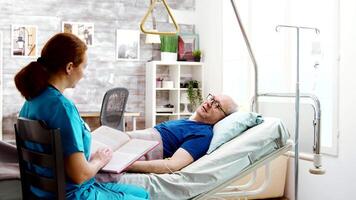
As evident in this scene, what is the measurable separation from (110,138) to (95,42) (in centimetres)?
335

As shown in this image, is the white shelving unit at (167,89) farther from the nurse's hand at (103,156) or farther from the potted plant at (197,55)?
the nurse's hand at (103,156)

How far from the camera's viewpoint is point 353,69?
3.16 meters

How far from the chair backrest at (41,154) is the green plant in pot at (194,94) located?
153 inches

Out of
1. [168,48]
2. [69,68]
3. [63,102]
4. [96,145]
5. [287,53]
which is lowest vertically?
[96,145]

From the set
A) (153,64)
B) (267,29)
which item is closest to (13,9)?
(153,64)

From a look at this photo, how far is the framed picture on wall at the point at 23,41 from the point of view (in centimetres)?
517

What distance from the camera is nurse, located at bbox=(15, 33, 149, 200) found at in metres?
1.60

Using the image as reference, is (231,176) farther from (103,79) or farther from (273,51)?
(103,79)

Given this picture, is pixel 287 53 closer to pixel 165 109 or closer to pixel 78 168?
pixel 165 109

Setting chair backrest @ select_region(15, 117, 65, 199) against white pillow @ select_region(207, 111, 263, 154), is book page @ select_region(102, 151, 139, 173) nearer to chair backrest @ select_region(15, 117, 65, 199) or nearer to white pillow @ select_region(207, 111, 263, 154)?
chair backrest @ select_region(15, 117, 65, 199)

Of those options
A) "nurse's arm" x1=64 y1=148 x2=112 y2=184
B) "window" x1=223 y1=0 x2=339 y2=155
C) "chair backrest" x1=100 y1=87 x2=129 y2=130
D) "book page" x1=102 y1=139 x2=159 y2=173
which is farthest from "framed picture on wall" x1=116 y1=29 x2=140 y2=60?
"nurse's arm" x1=64 y1=148 x2=112 y2=184

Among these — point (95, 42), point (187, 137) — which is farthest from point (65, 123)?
point (95, 42)

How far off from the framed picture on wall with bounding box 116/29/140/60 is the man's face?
122 inches

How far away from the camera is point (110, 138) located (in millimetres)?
2393
